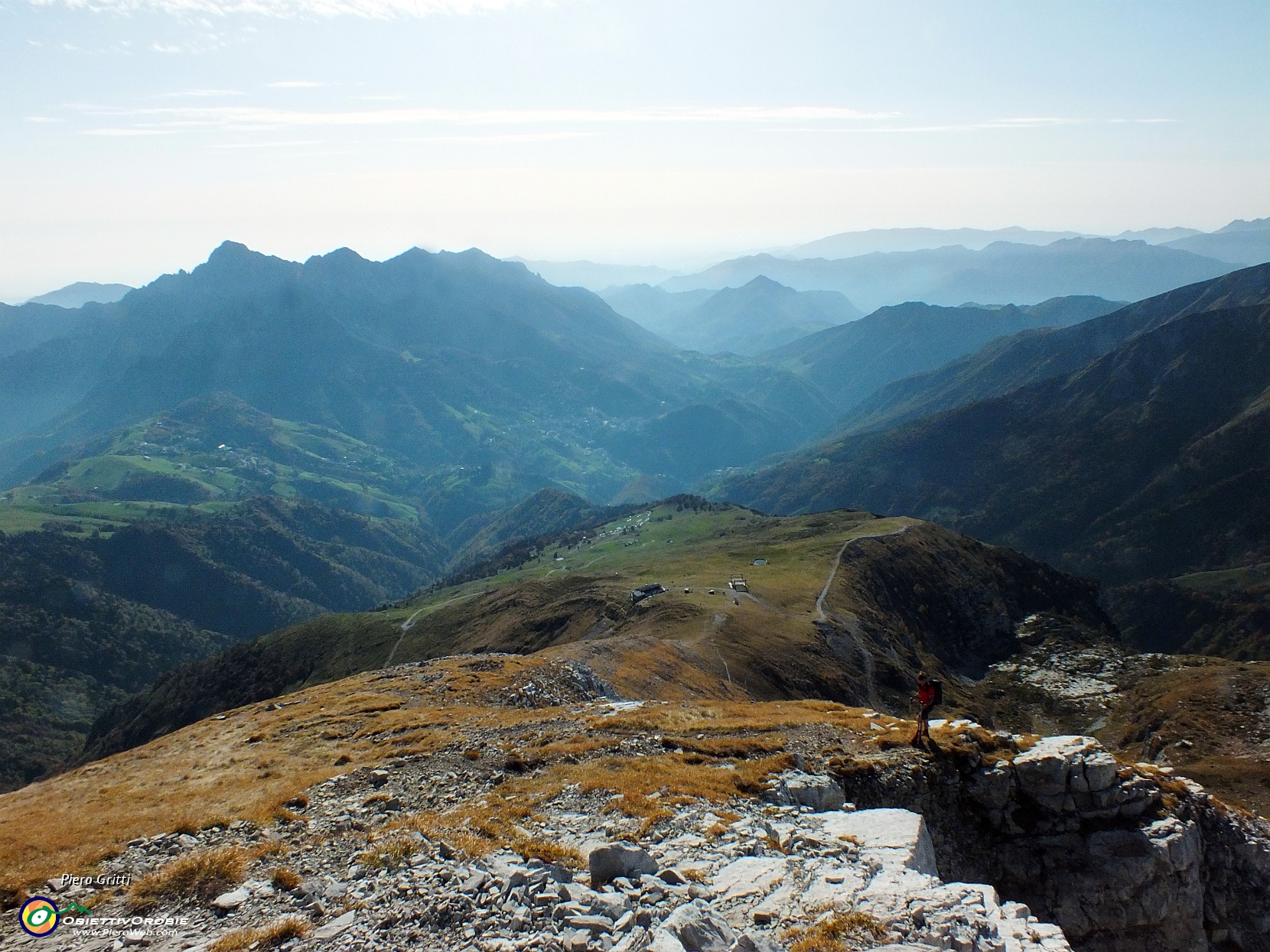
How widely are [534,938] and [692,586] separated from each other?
112m

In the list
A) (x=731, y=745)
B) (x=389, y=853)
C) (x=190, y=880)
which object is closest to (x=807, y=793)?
(x=731, y=745)

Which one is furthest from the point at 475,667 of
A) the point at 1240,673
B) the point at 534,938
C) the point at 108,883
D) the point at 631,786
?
the point at 1240,673

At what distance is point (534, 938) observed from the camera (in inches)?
610

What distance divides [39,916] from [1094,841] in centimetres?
3417

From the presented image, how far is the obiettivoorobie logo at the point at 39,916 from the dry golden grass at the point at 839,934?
17800mm

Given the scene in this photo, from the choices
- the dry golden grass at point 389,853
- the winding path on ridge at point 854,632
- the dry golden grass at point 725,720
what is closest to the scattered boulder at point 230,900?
the dry golden grass at point 389,853

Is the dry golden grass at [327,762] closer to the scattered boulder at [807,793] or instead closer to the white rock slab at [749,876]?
the scattered boulder at [807,793]

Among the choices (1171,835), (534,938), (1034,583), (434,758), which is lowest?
(1034,583)

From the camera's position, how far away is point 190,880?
18.4m

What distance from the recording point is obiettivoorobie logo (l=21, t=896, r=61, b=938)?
54.9 feet

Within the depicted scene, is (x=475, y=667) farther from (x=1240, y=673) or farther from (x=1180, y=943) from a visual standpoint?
(x=1240, y=673)

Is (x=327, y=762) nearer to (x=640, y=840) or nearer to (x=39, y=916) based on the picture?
(x=39, y=916)

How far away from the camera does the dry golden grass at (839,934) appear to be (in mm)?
15531

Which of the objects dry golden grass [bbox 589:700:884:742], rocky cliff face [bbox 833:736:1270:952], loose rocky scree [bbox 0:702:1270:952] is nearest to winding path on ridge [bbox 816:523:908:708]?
dry golden grass [bbox 589:700:884:742]
